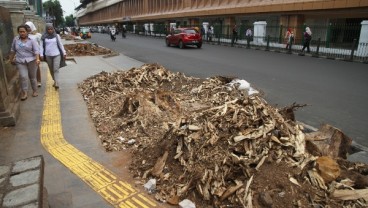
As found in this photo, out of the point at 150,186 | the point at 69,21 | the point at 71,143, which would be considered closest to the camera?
the point at 150,186

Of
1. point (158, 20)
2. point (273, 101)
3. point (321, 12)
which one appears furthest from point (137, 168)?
point (158, 20)

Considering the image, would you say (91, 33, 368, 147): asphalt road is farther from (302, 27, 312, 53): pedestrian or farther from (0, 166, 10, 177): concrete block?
(302, 27, 312, 53): pedestrian

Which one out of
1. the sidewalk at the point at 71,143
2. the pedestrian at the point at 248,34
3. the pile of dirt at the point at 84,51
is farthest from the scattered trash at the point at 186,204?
the pedestrian at the point at 248,34

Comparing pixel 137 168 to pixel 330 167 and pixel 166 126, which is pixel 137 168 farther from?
pixel 330 167

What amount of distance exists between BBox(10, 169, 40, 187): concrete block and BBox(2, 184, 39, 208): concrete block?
83 mm

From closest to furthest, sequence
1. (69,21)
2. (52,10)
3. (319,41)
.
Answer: (319,41), (52,10), (69,21)

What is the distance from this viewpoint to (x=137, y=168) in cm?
416

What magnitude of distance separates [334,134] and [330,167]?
1.15 meters

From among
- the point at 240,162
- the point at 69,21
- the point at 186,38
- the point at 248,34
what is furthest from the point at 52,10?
the point at 240,162

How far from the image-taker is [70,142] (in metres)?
5.12

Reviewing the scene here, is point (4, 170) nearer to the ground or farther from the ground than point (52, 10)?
nearer to the ground

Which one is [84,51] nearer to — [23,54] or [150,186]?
[23,54]

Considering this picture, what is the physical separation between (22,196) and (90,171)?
5.81ft

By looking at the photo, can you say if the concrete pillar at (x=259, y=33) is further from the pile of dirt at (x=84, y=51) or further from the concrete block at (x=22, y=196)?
the concrete block at (x=22, y=196)
